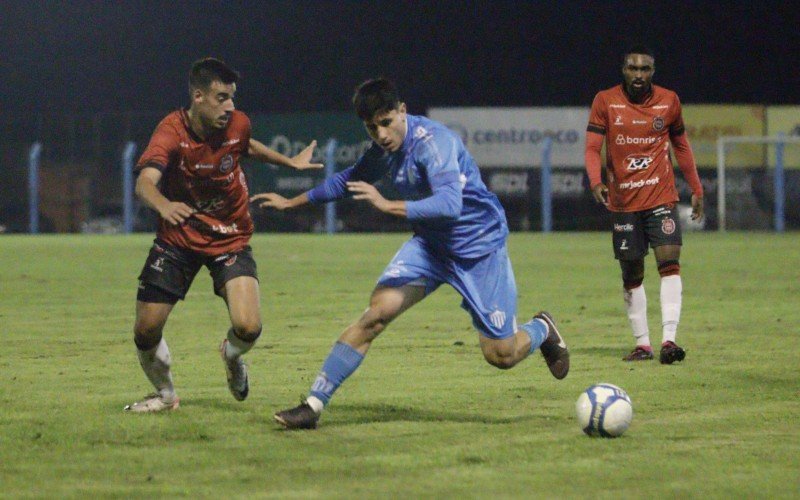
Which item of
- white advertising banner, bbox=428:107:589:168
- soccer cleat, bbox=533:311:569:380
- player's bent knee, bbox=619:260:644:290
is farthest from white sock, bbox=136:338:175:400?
white advertising banner, bbox=428:107:589:168

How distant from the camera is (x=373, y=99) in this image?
23.0 ft

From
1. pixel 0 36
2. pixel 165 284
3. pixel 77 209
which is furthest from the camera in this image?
pixel 0 36

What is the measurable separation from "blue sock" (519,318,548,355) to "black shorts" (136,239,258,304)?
154 centimetres

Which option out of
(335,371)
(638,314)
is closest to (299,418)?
(335,371)

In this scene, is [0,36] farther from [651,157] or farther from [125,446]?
[125,446]

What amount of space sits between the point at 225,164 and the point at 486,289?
1.58 m

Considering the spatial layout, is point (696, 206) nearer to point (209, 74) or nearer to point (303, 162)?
point (303, 162)

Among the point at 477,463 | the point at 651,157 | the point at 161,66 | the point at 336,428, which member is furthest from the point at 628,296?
the point at 161,66

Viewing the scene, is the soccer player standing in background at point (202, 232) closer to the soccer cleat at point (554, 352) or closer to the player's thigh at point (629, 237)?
the soccer cleat at point (554, 352)

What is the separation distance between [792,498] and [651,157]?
5328mm

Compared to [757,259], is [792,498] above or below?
above

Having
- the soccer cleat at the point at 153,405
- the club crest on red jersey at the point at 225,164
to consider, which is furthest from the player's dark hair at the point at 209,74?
the soccer cleat at the point at 153,405

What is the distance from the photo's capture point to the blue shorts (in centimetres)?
756

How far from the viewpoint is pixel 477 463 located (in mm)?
6277
